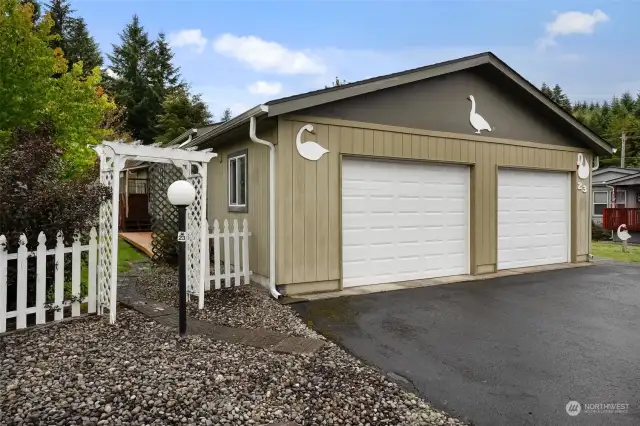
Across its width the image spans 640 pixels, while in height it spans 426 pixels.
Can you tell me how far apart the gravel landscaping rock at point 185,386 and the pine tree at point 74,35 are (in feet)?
84.0

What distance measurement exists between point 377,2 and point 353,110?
17.4ft

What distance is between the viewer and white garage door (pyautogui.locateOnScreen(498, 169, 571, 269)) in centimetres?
827

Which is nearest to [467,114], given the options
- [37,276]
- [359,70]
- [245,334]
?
[245,334]

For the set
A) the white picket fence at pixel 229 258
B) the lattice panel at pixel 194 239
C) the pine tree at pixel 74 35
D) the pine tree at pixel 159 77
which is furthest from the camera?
the pine tree at pixel 159 77

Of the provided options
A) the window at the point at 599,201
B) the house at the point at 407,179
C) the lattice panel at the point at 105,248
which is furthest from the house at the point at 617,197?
the lattice panel at the point at 105,248

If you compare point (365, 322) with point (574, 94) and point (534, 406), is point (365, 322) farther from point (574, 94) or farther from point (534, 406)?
point (574, 94)

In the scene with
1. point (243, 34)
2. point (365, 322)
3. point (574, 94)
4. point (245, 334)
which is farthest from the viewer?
point (574, 94)

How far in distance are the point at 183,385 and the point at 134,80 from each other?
98.7ft

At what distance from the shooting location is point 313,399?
9.37ft

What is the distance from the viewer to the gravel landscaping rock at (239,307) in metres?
4.57

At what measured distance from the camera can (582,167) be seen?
30.6ft

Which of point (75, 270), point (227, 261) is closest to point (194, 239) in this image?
point (227, 261)

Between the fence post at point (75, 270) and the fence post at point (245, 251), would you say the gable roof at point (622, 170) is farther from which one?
the fence post at point (75, 270)

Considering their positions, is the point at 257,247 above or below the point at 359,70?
below
